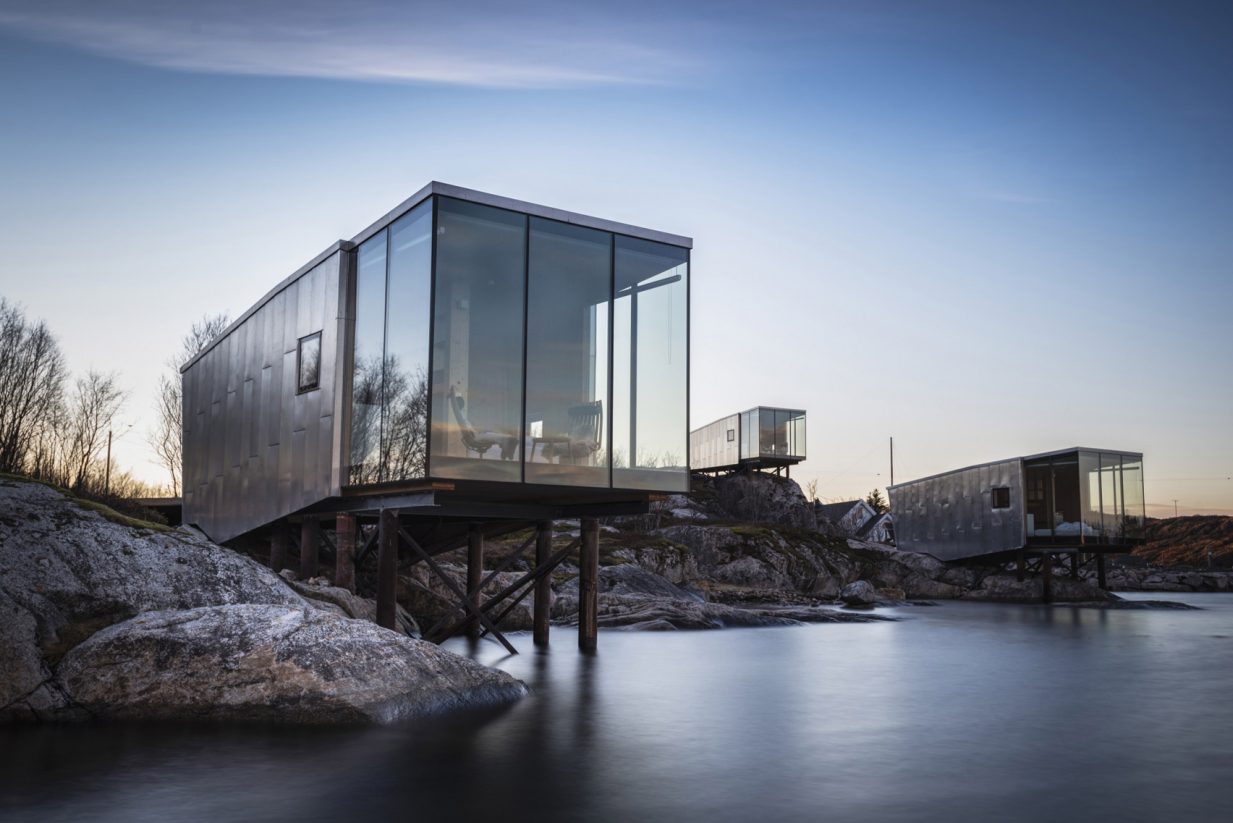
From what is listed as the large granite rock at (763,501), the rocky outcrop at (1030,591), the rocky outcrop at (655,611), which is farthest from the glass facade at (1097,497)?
the large granite rock at (763,501)

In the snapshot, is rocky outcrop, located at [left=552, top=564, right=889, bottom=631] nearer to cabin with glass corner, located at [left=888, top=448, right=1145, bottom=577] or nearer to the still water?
the still water

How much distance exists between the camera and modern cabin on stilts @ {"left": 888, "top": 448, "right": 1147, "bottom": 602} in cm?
4328

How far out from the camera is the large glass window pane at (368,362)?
53.2ft

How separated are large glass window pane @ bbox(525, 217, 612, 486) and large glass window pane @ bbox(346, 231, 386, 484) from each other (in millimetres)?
2447

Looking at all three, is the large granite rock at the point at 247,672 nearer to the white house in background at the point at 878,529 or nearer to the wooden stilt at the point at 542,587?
the wooden stilt at the point at 542,587

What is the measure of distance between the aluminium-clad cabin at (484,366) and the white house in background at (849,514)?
6073 cm

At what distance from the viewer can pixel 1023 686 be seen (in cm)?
1645

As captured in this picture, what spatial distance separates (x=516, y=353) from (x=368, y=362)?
2.60 meters

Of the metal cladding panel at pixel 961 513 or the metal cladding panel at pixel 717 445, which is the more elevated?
the metal cladding panel at pixel 717 445

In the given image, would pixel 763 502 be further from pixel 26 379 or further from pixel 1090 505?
pixel 26 379

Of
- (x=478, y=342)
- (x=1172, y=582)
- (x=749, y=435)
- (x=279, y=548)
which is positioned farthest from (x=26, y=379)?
(x=1172, y=582)

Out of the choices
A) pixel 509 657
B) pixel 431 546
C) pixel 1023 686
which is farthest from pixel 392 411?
pixel 1023 686

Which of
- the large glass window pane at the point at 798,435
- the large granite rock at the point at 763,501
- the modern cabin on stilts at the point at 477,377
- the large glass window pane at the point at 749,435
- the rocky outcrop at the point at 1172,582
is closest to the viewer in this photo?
the modern cabin on stilts at the point at 477,377

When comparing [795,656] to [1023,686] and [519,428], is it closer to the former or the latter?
[1023,686]
